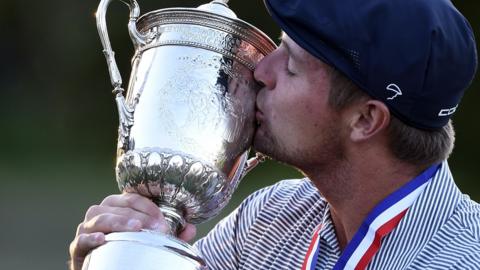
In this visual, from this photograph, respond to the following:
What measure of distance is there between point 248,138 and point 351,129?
10.6 inches

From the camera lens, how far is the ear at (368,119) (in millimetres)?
2809

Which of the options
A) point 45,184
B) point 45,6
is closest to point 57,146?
point 45,184

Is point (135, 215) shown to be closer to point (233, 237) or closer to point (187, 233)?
point (187, 233)

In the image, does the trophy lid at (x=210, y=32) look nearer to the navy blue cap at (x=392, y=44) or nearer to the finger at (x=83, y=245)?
the navy blue cap at (x=392, y=44)

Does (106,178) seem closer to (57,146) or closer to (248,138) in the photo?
(57,146)

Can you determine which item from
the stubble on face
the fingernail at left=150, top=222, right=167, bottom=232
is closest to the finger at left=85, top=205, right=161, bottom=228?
the fingernail at left=150, top=222, right=167, bottom=232

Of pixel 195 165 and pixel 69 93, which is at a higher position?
pixel 195 165

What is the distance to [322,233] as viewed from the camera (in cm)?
300

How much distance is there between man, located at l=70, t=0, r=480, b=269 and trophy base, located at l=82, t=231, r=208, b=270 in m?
0.04

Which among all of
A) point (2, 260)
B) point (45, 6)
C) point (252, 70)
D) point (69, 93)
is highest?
point (252, 70)

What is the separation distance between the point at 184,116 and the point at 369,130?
0.49 metres

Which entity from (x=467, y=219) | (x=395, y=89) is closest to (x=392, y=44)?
(x=395, y=89)

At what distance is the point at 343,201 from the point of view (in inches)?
116

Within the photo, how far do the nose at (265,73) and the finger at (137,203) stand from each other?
0.42 m
